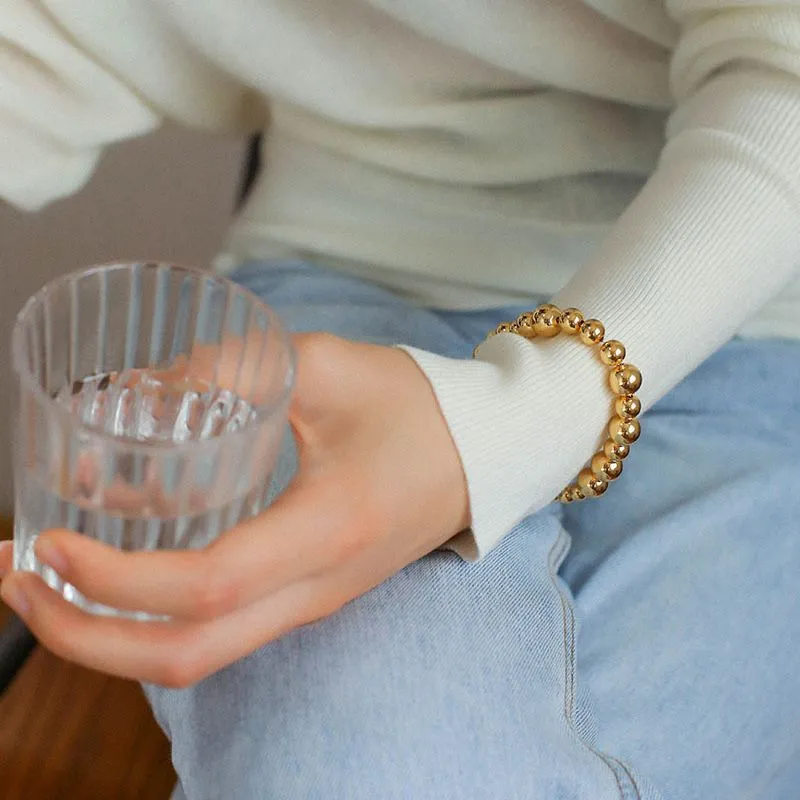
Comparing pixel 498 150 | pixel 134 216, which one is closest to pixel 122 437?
pixel 498 150

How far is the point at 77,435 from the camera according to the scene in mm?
311

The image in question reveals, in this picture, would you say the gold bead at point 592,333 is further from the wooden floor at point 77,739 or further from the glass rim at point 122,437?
the wooden floor at point 77,739

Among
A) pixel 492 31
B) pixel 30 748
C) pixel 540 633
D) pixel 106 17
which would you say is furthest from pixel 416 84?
pixel 30 748

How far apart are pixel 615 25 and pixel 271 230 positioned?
0.22 metres

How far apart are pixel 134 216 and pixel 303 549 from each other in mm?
588

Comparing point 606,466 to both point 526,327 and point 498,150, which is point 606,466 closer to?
point 526,327

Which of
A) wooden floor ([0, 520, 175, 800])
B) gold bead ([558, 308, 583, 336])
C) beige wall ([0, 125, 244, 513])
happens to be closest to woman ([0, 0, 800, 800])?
gold bead ([558, 308, 583, 336])

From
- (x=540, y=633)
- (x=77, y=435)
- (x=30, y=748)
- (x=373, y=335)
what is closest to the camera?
(x=77, y=435)

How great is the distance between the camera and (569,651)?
45 cm

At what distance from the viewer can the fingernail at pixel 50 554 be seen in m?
0.32

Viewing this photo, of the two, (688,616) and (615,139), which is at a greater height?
(615,139)

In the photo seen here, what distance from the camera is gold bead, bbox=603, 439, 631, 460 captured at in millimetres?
466

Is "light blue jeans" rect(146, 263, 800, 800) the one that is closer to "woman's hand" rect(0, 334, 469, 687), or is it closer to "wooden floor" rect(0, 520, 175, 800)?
"woman's hand" rect(0, 334, 469, 687)

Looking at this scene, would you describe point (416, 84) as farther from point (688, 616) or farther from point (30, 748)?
point (30, 748)
